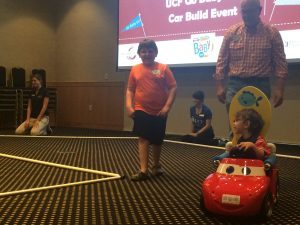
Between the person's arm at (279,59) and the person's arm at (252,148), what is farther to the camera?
the person's arm at (279,59)

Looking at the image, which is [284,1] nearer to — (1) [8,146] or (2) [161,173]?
(2) [161,173]

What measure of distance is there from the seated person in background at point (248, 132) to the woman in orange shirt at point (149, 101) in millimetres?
843

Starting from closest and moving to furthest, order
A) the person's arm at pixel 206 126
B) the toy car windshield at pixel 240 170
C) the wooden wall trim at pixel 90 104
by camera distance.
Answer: the toy car windshield at pixel 240 170, the person's arm at pixel 206 126, the wooden wall trim at pixel 90 104

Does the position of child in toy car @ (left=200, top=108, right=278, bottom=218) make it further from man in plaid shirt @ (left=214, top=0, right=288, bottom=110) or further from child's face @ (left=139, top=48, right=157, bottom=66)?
child's face @ (left=139, top=48, right=157, bottom=66)

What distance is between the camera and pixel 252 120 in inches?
88.3

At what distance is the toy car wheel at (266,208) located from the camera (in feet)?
6.45

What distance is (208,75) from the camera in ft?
20.5

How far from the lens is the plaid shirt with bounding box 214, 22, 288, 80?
2.83 meters

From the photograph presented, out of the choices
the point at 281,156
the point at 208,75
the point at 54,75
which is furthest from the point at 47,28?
the point at 281,156

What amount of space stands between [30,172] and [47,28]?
Answer: 18.7ft

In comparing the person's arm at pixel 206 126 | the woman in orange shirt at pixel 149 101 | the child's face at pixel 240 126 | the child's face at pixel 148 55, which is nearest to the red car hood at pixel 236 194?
the child's face at pixel 240 126

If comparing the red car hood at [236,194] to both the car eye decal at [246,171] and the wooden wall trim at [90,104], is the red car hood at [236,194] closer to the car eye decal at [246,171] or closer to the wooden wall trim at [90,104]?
the car eye decal at [246,171]

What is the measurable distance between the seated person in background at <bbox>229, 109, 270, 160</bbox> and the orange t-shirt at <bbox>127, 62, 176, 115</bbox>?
0.88m

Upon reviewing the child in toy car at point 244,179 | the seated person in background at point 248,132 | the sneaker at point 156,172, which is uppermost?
→ the seated person in background at point 248,132
